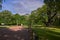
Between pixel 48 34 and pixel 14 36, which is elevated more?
pixel 14 36

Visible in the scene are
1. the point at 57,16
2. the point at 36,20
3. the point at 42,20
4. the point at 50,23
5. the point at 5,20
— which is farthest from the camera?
the point at 5,20

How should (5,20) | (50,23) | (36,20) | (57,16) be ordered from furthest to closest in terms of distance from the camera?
(5,20) → (36,20) → (50,23) → (57,16)

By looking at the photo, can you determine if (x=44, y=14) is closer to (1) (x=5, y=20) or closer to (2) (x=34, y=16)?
(2) (x=34, y=16)

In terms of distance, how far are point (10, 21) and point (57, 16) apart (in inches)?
1343

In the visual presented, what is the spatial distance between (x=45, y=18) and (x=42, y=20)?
1.88 meters

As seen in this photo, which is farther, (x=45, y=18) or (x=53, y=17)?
(x=45, y=18)

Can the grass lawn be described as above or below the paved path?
below

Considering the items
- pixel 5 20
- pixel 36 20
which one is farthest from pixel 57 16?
pixel 5 20

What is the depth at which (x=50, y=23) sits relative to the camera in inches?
2239

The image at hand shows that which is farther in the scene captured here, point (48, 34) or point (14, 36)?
point (48, 34)

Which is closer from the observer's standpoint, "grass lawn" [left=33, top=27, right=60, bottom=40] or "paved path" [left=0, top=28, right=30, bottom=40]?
"paved path" [left=0, top=28, right=30, bottom=40]

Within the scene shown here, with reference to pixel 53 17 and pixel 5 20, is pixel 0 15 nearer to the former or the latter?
pixel 5 20

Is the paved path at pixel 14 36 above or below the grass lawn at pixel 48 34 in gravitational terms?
above

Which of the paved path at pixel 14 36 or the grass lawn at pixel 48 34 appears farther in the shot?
the grass lawn at pixel 48 34
